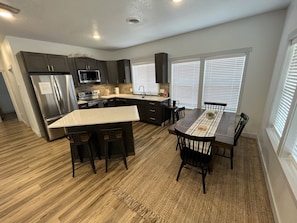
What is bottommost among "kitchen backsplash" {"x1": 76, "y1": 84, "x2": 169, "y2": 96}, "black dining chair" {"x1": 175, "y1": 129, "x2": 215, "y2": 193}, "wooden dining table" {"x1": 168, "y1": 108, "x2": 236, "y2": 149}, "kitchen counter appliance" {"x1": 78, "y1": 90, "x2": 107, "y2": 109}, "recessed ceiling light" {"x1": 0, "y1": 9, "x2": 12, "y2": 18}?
"black dining chair" {"x1": 175, "y1": 129, "x2": 215, "y2": 193}

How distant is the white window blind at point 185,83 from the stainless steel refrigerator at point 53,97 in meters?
3.22

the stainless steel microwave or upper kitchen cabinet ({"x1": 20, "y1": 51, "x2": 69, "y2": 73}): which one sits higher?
upper kitchen cabinet ({"x1": 20, "y1": 51, "x2": 69, "y2": 73})

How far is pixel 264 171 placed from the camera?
2047 millimetres

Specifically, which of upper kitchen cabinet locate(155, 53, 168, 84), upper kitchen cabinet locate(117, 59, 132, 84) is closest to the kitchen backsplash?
upper kitchen cabinet locate(117, 59, 132, 84)

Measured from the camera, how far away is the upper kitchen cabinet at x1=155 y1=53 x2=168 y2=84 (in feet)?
12.8

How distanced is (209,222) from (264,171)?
1.38 meters

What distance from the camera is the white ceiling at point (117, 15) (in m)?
1.97

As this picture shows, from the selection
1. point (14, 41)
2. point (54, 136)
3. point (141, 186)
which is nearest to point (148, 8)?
point (141, 186)

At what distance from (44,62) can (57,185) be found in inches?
123

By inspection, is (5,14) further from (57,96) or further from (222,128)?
(222,128)

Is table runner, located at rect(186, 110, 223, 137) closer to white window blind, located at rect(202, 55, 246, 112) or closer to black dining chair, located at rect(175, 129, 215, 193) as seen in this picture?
black dining chair, located at rect(175, 129, 215, 193)

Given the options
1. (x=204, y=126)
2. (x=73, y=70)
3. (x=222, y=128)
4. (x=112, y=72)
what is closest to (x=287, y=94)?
(x=222, y=128)

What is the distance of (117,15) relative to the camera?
2326 millimetres

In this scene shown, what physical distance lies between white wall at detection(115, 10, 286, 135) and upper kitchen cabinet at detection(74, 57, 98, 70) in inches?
125
